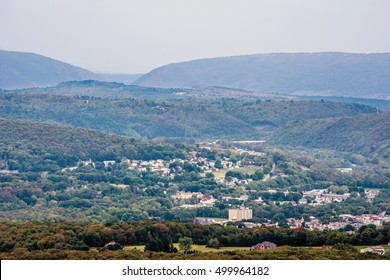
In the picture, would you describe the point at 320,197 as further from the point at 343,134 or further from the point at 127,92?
the point at 127,92

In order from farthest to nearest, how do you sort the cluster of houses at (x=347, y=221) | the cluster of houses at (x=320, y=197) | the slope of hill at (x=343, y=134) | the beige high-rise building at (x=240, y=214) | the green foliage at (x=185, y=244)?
the slope of hill at (x=343, y=134) → the cluster of houses at (x=320, y=197) → the beige high-rise building at (x=240, y=214) → the cluster of houses at (x=347, y=221) → the green foliage at (x=185, y=244)

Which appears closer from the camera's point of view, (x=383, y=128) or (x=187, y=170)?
(x=187, y=170)

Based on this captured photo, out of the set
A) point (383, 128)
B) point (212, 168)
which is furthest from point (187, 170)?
point (383, 128)

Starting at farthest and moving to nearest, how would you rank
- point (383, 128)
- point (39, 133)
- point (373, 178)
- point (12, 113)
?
point (12, 113) < point (383, 128) < point (39, 133) < point (373, 178)

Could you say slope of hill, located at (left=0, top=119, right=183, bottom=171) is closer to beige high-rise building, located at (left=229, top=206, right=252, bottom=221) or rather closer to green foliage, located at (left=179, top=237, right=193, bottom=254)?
beige high-rise building, located at (left=229, top=206, right=252, bottom=221)

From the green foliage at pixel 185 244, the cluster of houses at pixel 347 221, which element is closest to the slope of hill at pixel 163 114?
the cluster of houses at pixel 347 221

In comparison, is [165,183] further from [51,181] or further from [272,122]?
[272,122]

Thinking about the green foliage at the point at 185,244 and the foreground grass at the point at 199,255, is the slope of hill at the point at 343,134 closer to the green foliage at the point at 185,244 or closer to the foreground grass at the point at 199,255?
the green foliage at the point at 185,244

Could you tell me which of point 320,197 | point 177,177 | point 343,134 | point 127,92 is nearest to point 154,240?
point 320,197
